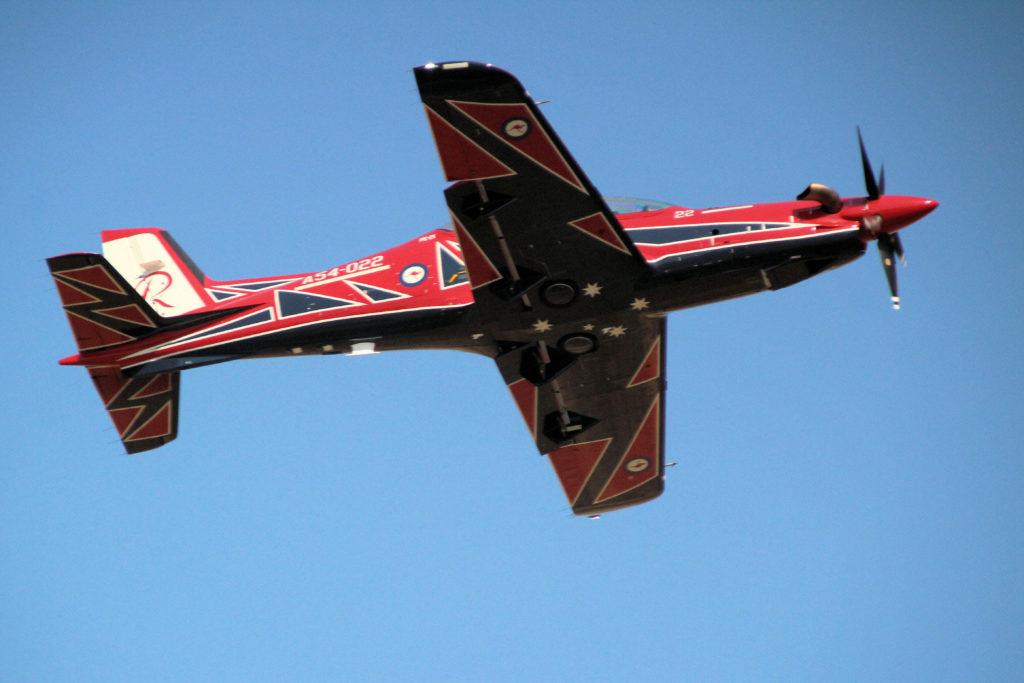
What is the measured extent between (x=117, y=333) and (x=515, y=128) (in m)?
8.75

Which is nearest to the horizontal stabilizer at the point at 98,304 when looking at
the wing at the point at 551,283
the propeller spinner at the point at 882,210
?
the wing at the point at 551,283

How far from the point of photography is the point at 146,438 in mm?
20750

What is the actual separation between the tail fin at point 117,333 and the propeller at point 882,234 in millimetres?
13116

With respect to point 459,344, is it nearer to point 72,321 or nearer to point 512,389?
point 512,389

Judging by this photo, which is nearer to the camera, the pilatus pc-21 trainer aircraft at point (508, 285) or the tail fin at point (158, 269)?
the pilatus pc-21 trainer aircraft at point (508, 285)

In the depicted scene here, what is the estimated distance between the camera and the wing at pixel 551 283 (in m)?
16.5

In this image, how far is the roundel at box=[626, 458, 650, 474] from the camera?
23.1m

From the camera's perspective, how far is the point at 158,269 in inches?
875

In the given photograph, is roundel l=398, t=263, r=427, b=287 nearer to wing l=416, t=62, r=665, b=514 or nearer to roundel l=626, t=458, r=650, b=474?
wing l=416, t=62, r=665, b=514

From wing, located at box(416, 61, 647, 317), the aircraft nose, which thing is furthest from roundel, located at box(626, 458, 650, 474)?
the aircraft nose

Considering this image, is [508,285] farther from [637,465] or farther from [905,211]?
[905,211]

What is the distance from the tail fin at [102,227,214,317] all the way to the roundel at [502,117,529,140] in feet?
24.4

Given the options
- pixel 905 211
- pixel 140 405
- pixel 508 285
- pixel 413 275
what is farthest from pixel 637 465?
pixel 140 405

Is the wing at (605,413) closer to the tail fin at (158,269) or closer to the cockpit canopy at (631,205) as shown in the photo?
the cockpit canopy at (631,205)
